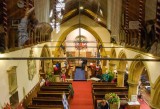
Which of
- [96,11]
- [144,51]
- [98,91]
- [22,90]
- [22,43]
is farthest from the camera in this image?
[96,11]

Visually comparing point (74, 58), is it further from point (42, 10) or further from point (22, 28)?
point (42, 10)

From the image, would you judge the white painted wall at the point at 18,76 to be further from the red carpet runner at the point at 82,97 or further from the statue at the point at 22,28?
the red carpet runner at the point at 82,97

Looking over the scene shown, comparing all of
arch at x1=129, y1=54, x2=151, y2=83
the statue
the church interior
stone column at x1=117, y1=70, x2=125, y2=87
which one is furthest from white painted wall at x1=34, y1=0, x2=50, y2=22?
arch at x1=129, y1=54, x2=151, y2=83

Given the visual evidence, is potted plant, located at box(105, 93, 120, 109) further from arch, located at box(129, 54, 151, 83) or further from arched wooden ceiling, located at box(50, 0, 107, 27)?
arched wooden ceiling, located at box(50, 0, 107, 27)

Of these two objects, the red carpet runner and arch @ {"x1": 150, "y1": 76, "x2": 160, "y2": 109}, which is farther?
the red carpet runner

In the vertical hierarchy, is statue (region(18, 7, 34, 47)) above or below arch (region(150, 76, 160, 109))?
above

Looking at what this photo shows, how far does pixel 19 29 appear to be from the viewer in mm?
8914

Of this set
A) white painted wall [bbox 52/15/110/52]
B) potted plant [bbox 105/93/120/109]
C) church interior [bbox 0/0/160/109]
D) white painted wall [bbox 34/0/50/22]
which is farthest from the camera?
white painted wall [bbox 52/15/110/52]

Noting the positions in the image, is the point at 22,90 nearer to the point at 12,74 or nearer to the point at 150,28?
the point at 12,74

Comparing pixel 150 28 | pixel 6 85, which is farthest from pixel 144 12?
pixel 6 85

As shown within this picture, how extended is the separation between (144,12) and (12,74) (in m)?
5.68

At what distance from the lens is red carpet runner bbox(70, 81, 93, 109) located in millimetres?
13641

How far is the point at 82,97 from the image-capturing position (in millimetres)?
15367

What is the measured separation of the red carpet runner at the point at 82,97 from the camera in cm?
1364
